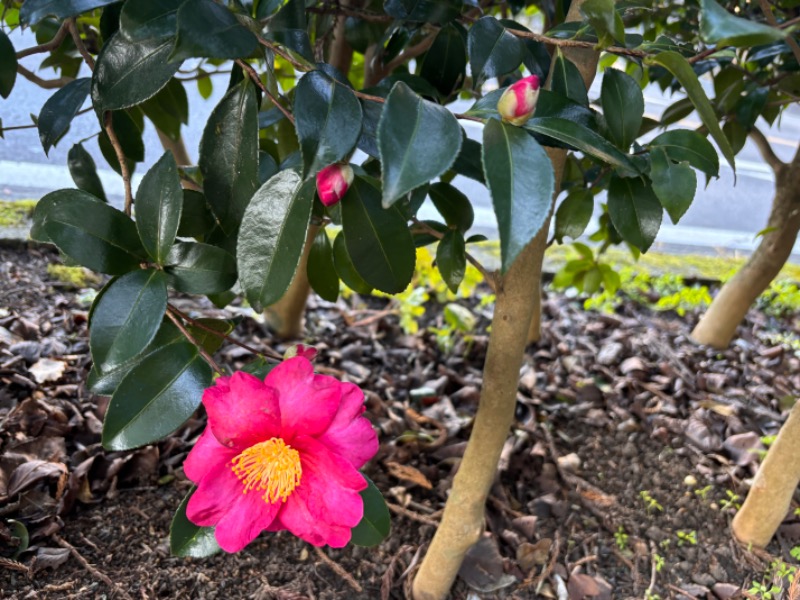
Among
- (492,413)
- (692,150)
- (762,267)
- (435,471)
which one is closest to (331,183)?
(692,150)

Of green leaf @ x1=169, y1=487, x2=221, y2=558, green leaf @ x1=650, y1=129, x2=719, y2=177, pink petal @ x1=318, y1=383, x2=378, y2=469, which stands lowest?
green leaf @ x1=169, y1=487, x2=221, y2=558

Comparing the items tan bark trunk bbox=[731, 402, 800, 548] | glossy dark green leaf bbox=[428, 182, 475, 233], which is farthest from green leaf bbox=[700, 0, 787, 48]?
tan bark trunk bbox=[731, 402, 800, 548]

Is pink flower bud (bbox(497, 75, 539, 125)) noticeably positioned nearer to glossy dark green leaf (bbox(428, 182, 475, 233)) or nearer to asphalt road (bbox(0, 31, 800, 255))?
glossy dark green leaf (bbox(428, 182, 475, 233))

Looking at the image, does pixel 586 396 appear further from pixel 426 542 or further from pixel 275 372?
pixel 275 372

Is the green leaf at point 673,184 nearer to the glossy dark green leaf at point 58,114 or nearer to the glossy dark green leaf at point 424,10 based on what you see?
the glossy dark green leaf at point 424,10

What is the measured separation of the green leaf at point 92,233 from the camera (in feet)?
1.94

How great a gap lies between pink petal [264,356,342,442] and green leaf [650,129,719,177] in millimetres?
393

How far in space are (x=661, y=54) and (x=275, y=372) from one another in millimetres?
413

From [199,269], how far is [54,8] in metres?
0.24

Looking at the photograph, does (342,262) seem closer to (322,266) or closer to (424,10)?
(322,266)

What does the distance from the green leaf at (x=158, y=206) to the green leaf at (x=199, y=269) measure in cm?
2

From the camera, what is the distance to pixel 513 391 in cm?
91

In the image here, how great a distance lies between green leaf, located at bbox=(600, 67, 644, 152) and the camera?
665 millimetres

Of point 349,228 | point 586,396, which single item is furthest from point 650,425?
point 349,228
